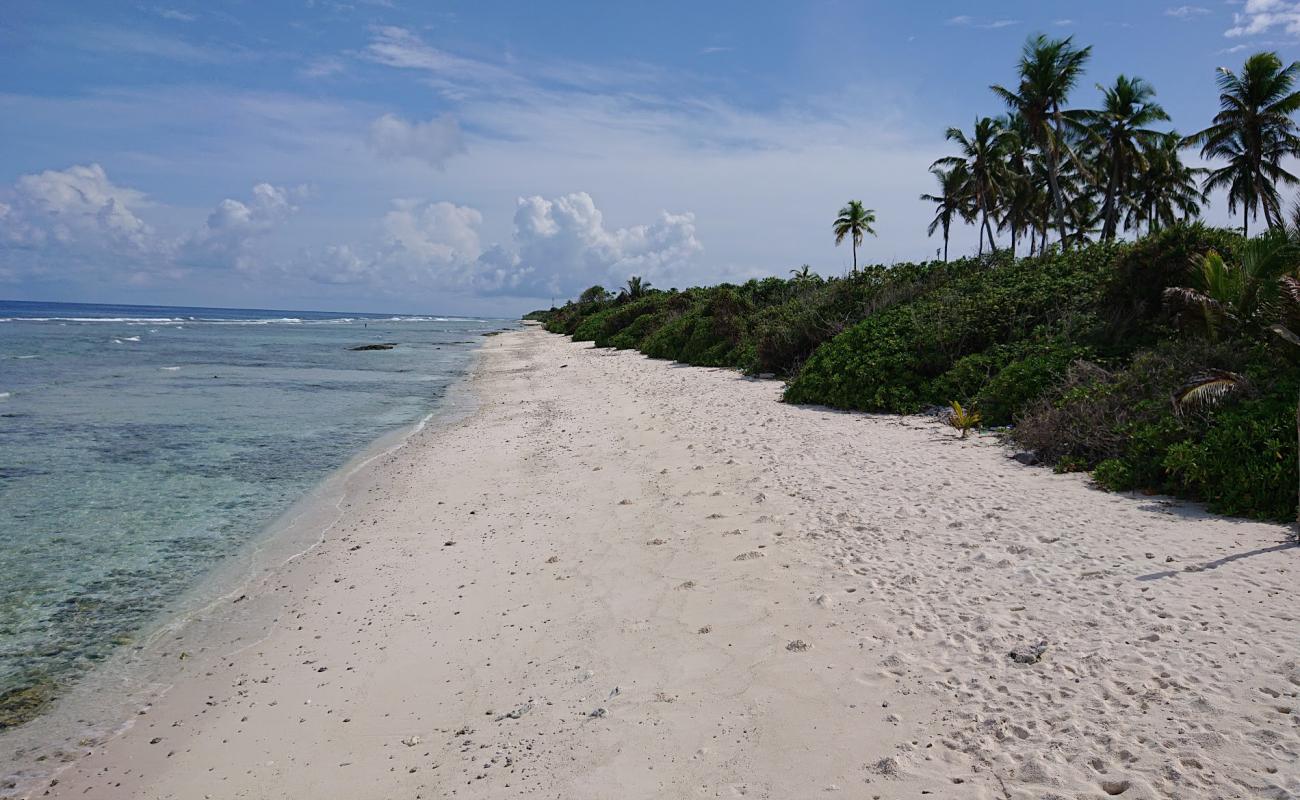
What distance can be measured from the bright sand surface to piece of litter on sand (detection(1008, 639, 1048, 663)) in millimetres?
62

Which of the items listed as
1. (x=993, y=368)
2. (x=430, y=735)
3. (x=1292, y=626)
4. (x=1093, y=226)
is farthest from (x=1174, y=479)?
(x=1093, y=226)

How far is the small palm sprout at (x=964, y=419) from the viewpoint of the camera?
11.1m

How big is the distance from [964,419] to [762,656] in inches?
307

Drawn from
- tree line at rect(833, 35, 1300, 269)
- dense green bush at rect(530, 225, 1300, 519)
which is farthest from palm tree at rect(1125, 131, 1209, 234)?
dense green bush at rect(530, 225, 1300, 519)

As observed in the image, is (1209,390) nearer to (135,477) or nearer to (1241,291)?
(1241,291)

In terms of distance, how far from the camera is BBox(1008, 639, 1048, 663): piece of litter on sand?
14.1 feet

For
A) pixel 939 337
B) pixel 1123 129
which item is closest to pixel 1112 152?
pixel 1123 129

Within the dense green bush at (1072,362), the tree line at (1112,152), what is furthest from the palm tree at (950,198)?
the dense green bush at (1072,362)

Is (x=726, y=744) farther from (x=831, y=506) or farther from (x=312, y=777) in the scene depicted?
(x=831, y=506)

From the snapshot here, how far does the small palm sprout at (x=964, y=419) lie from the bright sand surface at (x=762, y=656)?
2462 mm

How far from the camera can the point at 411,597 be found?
6340mm

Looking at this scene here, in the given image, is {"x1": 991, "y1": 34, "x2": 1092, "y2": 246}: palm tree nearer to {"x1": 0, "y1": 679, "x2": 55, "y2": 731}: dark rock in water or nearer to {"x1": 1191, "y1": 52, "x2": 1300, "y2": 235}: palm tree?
{"x1": 1191, "y1": 52, "x2": 1300, "y2": 235}: palm tree

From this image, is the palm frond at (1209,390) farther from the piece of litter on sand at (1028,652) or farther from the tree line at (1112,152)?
the tree line at (1112,152)

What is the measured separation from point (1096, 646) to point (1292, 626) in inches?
46.8
